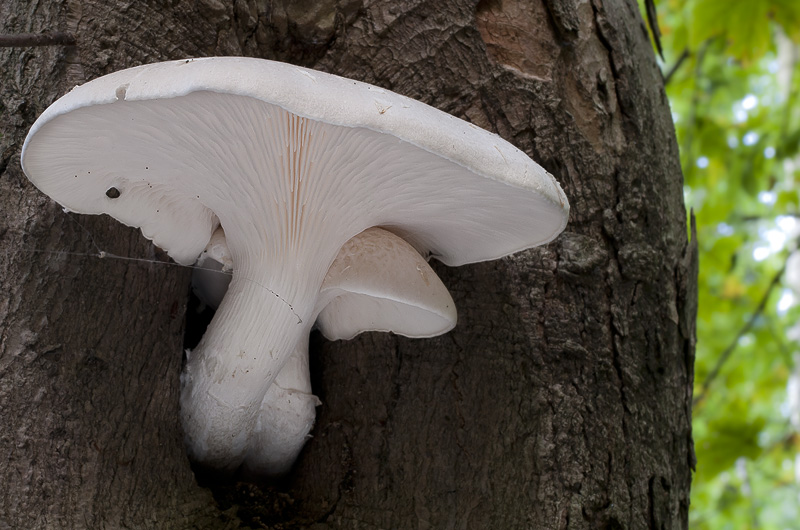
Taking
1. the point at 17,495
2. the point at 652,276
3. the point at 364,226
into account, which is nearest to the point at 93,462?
the point at 17,495

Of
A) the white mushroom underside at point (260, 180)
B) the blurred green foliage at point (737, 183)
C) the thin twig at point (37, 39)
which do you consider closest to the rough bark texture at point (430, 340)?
the thin twig at point (37, 39)

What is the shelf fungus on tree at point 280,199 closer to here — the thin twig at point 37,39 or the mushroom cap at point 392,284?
the mushroom cap at point 392,284

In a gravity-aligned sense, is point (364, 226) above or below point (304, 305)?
above

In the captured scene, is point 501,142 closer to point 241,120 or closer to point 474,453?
point 241,120

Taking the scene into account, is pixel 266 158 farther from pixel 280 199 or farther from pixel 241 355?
pixel 241 355

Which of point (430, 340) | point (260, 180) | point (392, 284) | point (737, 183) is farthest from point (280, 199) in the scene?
point (737, 183)

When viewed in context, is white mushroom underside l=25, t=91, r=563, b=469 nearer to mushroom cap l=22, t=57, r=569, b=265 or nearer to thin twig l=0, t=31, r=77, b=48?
mushroom cap l=22, t=57, r=569, b=265
